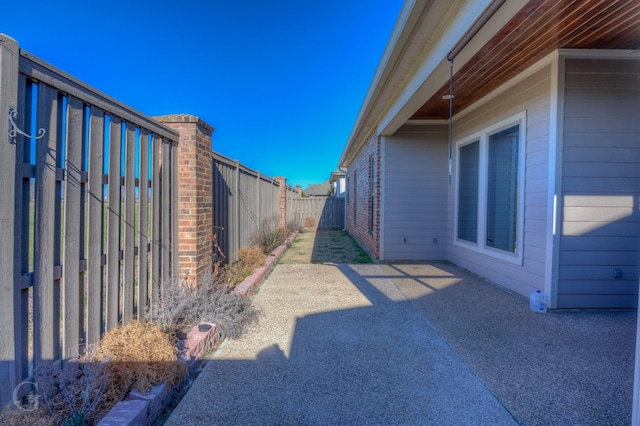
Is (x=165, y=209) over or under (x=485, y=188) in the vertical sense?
under

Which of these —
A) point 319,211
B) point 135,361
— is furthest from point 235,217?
point 319,211

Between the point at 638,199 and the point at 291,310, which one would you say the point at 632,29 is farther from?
the point at 291,310

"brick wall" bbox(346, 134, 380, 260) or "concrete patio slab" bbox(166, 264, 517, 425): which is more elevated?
"brick wall" bbox(346, 134, 380, 260)

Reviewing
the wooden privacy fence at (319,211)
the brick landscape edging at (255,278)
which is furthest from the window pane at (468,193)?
the wooden privacy fence at (319,211)

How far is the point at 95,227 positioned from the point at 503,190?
17.0 feet

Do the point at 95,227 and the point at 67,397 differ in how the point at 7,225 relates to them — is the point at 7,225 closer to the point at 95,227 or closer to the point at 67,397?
the point at 95,227

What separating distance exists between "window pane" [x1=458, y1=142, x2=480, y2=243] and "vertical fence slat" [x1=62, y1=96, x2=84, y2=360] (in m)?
5.49

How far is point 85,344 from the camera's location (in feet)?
6.40

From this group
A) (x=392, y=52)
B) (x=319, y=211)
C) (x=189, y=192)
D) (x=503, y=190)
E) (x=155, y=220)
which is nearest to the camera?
(x=155, y=220)

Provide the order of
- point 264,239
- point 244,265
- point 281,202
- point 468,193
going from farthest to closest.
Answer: point 281,202 < point 264,239 < point 468,193 < point 244,265

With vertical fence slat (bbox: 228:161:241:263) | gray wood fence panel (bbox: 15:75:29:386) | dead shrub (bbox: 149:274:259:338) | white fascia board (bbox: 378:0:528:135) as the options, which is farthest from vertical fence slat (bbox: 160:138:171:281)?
white fascia board (bbox: 378:0:528:135)

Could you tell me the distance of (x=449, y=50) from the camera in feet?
9.95

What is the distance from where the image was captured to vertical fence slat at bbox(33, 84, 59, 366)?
1627 millimetres

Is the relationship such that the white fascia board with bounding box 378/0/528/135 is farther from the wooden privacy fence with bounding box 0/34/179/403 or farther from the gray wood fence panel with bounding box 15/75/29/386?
the gray wood fence panel with bounding box 15/75/29/386
